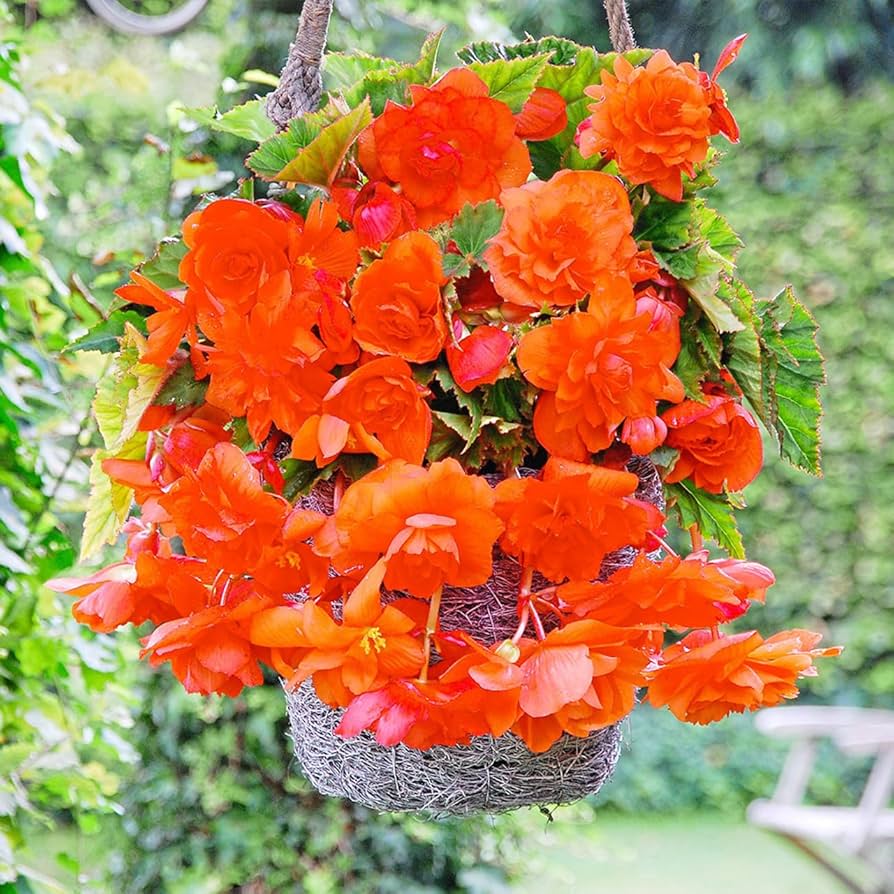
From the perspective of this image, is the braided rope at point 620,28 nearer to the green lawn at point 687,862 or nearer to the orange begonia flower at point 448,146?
the orange begonia flower at point 448,146

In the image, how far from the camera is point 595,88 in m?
0.86

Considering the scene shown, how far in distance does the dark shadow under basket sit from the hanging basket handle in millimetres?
322

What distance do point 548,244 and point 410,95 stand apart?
0.17 m

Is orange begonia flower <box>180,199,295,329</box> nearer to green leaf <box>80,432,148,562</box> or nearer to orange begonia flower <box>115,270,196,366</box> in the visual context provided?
orange begonia flower <box>115,270,196,366</box>

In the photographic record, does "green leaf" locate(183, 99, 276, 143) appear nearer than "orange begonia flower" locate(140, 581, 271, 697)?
No

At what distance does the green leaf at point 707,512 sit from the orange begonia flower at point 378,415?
258mm

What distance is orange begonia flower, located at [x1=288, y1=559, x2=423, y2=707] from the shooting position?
2.39ft

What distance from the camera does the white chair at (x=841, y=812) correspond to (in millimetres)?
3090

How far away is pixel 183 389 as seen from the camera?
90 cm

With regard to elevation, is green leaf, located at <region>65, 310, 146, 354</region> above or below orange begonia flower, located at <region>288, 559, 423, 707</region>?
above

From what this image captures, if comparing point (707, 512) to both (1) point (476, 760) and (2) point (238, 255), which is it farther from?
(2) point (238, 255)

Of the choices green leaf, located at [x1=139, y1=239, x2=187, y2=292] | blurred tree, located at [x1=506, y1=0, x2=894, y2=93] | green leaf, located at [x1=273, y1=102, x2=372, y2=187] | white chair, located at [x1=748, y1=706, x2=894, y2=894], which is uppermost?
blurred tree, located at [x1=506, y1=0, x2=894, y2=93]

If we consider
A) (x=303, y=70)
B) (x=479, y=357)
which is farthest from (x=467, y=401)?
(x=303, y=70)

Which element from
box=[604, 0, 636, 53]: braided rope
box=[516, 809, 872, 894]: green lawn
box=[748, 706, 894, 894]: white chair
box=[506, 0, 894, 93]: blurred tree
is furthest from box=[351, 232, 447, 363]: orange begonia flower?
box=[506, 0, 894, 93]: blurred tree
